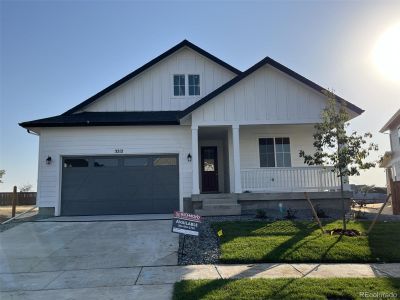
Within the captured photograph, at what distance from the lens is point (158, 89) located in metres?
16.4

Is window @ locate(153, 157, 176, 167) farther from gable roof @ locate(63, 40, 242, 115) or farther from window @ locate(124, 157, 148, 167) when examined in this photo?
gable roof @ locate(63, 40, 242, 115)

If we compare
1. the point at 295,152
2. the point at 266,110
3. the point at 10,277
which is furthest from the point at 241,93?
the point at 10,277

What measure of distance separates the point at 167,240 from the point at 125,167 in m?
5.84

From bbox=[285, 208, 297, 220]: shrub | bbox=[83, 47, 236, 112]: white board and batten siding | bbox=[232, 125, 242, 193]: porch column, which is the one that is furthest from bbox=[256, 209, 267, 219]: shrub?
bbox=[83, 47, 236, 112]: white board and batten siding

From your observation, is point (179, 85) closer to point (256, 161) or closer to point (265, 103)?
point (265, 103)

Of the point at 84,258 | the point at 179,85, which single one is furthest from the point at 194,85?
the point at 84,258

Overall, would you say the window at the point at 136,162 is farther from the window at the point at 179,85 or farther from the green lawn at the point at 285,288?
the green lawn at the point at 285,288

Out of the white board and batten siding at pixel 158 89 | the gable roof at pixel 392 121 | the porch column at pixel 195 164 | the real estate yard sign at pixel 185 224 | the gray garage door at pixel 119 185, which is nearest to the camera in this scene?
the real estate yard sign at pixel 185 224

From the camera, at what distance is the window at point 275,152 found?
15.5 meters

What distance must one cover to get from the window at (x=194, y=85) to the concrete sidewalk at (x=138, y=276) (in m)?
10.6

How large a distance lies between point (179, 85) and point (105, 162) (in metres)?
5.09

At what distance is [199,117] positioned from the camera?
13.5 meters

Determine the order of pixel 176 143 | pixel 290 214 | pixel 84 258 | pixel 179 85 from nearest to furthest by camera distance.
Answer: pixel 84 258, pixel 290 214, pixel 176 143, pixel 179 85

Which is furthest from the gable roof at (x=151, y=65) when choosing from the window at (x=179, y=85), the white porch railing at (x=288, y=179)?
the white porch railing at (x=288, y=179)
